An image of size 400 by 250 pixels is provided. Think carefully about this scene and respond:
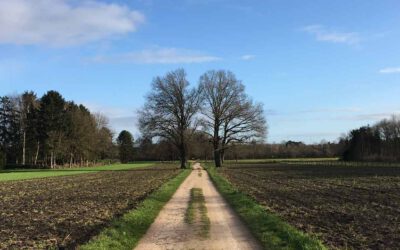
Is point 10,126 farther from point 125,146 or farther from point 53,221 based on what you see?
point 53,221

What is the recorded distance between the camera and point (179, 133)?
85.2m

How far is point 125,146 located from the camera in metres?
188

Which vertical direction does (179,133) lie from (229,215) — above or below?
above

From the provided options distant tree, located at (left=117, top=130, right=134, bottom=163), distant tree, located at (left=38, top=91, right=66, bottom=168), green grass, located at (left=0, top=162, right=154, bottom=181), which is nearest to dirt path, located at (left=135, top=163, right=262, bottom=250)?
green grass, located at (left=0, top=162, right=154, bottom=181)

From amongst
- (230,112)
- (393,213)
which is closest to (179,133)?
(230,112)

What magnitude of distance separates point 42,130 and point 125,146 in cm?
8800

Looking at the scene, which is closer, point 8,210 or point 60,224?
point 60,224

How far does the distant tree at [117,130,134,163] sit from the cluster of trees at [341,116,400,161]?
88217mm

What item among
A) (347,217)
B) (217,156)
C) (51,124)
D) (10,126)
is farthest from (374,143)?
(347,217)

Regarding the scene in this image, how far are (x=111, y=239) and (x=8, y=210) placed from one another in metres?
11.0

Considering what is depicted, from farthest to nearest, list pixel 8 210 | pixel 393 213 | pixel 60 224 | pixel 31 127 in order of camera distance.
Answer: pixel 31 127 < pixel 8 210 < pixel 393 213 < pixel 60 224

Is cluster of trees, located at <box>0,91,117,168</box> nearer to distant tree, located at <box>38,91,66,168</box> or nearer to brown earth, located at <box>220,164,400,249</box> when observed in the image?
distant tree, located at <box>38,91,66,168</box>

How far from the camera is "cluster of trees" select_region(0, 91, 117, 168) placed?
328 ft

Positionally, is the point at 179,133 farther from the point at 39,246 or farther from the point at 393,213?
the point at 39,246
